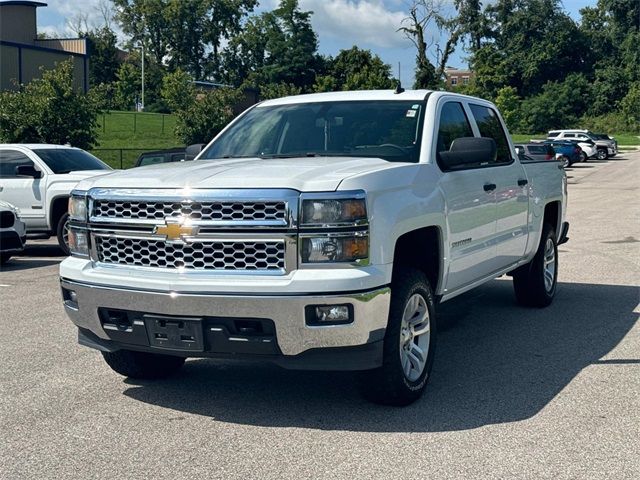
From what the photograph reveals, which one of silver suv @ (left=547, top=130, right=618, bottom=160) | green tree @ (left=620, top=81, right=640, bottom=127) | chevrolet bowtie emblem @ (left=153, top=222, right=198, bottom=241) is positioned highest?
green tree @ (left=620, top=81, right=640, bottom=127)

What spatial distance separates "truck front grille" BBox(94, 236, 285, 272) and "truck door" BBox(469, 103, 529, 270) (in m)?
2.81

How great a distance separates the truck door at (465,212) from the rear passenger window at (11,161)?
9950 millimetres

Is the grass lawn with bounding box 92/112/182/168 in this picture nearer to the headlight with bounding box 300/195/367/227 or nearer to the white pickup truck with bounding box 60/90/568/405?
the white pickup truck with bounding box 60/90/568/405

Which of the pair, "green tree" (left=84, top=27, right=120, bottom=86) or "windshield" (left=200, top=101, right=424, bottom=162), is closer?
"windshield" (left=200, top=101, right=424, bottom=162)

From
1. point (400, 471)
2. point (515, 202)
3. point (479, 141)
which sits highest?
point (479, 141)

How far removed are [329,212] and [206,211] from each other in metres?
0.70

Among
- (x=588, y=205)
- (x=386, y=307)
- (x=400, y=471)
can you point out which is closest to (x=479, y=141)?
(x=386, y=307)

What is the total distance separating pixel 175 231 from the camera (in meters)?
4.98

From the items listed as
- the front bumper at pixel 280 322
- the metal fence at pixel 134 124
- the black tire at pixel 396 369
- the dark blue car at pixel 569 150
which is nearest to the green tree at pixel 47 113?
the front bumper at pixel 280 322

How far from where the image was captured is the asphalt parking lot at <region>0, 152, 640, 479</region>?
4.42 meters

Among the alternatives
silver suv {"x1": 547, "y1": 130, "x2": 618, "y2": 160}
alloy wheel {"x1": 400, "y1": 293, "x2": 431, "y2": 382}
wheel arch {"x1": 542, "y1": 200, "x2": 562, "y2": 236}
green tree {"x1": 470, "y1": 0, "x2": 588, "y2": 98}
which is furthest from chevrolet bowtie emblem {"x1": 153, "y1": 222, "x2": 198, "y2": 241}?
green tree {"x1": 470, "y1": 0, "x2": 588, "y2": 98}

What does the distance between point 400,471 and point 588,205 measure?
19.7 m

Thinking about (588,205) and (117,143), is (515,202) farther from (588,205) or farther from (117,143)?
(117,143)

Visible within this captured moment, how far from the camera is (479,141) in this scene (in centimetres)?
596
